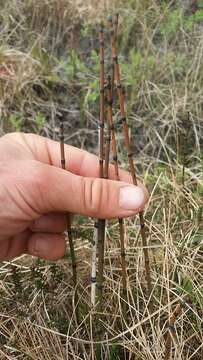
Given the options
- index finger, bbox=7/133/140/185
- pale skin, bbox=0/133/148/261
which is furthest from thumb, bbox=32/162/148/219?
index finger, bbox=7/133/140/185

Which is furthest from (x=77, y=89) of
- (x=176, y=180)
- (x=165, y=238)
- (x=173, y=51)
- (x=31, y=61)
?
(x=165, y=238)

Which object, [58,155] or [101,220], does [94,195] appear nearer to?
[101,220]

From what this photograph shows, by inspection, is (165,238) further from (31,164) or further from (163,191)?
(31,164)

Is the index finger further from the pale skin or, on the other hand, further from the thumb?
the thumb

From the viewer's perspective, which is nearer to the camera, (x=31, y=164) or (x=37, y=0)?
(x=31, y=164)

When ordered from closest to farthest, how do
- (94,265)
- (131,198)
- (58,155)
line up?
1. (131,198)
2. (94,265)
3. (58,155)

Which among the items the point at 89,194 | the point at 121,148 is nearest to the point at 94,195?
the point at 89,194
